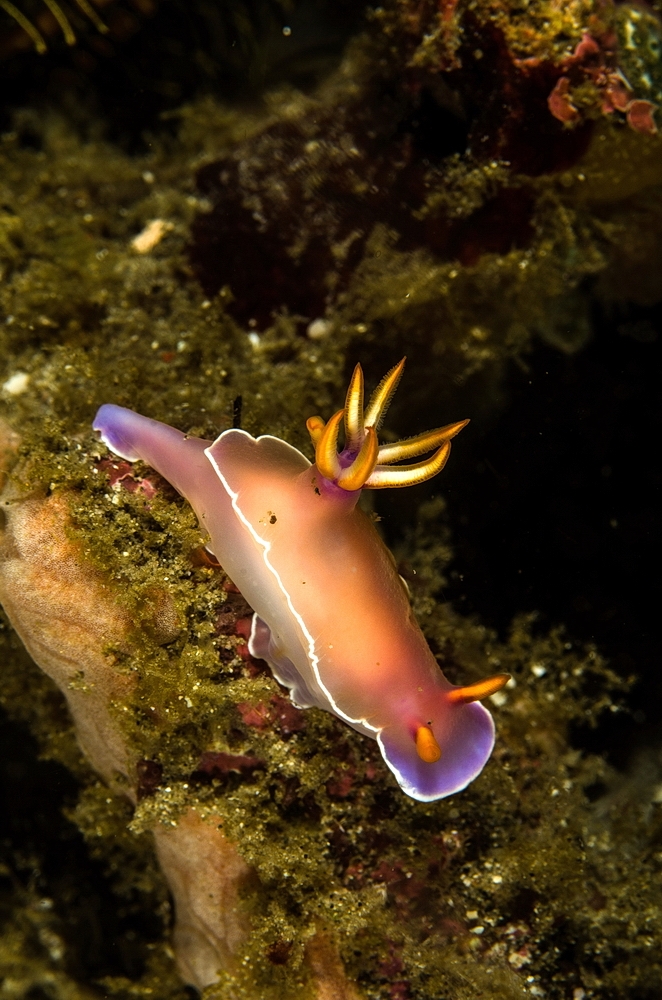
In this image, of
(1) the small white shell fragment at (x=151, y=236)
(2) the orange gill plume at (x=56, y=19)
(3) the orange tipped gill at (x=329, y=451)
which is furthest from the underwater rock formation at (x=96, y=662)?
(2) the orange gill plume at (x=56, y=19)

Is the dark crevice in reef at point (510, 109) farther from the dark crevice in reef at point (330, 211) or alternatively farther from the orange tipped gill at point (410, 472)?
the orange tipped gill at point (410, 472)

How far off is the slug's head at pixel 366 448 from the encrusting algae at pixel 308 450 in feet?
2.33

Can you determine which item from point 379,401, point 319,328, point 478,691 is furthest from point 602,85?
point 478,691

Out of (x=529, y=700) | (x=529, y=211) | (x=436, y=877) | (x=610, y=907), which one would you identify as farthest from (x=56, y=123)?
(x=610, y=907)

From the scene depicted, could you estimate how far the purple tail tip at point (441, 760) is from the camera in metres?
2.28

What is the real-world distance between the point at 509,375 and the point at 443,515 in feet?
3.07

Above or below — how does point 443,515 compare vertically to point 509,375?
below

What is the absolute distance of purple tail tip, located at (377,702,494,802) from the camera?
228 cm

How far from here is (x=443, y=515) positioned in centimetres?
380

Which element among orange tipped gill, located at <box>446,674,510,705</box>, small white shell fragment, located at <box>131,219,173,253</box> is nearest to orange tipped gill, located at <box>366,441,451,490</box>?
orange tipped gill, located at <box>446,674,510,705</box>

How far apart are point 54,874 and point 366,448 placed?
3641mm

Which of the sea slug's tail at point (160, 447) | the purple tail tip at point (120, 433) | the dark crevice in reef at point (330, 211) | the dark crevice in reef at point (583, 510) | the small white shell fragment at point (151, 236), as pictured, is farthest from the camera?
the small white shell fragment at point (151, 236)

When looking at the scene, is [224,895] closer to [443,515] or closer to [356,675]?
[356,675]

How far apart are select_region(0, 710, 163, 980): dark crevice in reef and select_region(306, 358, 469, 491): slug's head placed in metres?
2.92
